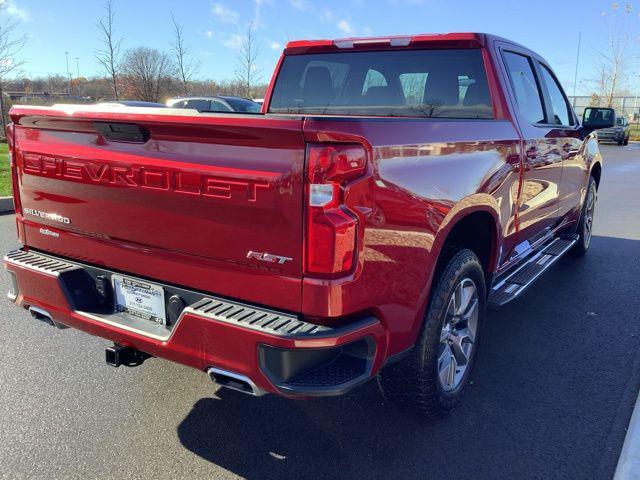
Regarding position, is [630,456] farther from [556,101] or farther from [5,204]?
[5,204]

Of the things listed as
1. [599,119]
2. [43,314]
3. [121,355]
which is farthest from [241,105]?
[121,355]

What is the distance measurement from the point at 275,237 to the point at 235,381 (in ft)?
2.04

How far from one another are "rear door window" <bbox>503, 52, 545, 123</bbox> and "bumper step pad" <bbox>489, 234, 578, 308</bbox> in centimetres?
113

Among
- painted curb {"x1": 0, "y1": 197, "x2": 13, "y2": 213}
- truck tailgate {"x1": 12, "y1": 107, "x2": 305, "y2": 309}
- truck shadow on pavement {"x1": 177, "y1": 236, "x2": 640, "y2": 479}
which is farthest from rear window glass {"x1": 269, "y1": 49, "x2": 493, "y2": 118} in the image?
painted curb {"x1": 0, "y1": 197, "x2": 13, "y2": 213}

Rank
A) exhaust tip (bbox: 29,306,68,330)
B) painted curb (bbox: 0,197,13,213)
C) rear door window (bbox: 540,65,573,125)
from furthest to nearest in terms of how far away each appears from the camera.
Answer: painted curb (bbox: 0,197,13,213) < rear door window (bbox: 540,65,573,125) < exhaust tip (bbox: 29,306,68,330)

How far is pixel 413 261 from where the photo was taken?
7.87 ft

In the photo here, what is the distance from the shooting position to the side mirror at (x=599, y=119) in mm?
5137

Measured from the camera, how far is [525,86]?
13.5ft

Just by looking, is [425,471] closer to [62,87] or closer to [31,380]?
[31,380]

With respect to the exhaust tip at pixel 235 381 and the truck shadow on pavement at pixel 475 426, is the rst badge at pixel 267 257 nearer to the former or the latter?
the exhaust tip at pixel 235 381

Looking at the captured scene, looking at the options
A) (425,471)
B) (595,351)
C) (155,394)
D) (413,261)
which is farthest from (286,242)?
(595,351)

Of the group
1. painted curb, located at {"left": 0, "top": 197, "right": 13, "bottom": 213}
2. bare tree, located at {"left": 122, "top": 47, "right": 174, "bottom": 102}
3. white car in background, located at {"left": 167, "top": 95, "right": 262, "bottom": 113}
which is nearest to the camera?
painted curb, located at {"left": 0, "top": 197, "right": 13, "bottom": 213}

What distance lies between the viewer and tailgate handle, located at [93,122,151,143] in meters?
2.34

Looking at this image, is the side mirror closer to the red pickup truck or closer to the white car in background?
the red pickup truck
